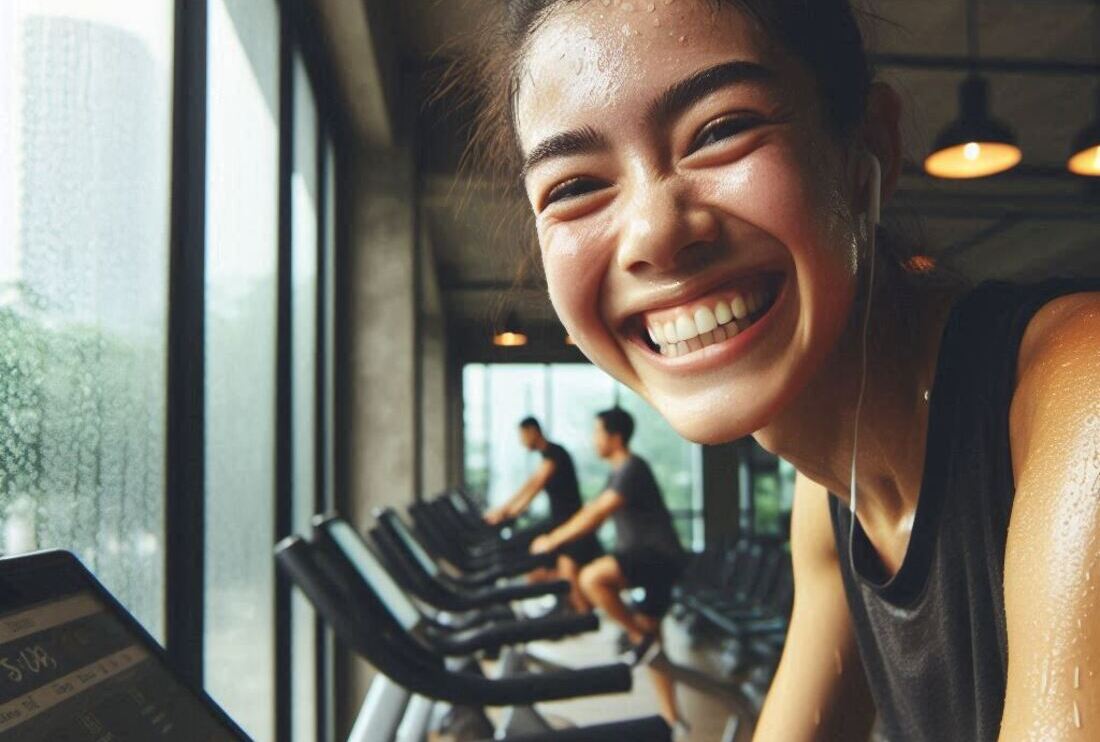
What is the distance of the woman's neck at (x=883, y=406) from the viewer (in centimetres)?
93

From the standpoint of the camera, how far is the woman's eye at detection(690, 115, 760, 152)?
768 millimetres

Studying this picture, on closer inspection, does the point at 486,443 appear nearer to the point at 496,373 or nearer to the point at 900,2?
the point at 496,373

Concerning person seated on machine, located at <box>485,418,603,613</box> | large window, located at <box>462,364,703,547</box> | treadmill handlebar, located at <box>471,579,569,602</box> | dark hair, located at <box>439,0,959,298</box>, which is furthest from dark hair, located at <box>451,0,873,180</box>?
large window, located at <box>462,364,703,547</box>

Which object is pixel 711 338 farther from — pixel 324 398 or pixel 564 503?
pixel 564 503

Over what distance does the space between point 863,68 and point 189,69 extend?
4.40ft

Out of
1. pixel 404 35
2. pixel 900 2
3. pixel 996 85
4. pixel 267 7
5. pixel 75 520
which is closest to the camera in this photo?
pixel 75 520

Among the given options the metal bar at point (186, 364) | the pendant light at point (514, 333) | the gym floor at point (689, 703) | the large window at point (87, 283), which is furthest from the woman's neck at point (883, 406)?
the pendant light at point (514, 333)

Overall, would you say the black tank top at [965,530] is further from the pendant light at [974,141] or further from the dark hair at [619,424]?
the dark hair at [619,424]

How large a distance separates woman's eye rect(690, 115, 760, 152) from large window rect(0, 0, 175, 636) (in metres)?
0.85

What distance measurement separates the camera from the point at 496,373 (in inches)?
495

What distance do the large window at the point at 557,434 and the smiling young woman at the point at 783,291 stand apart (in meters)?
11.2

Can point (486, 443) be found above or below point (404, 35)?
below

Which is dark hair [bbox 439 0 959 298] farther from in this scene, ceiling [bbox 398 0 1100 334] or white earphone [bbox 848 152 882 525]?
ceiling [bbox 398 0 1100 334]

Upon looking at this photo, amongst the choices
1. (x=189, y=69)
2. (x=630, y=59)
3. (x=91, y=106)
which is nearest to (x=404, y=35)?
(x=189, y=69)
